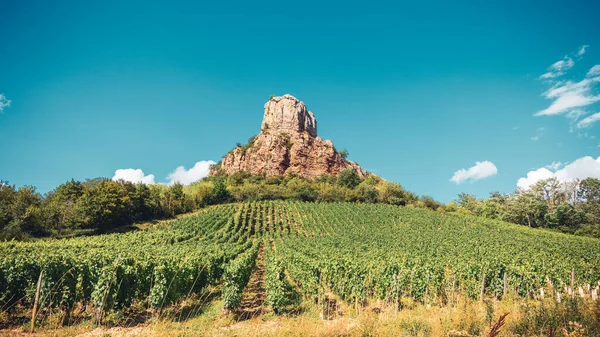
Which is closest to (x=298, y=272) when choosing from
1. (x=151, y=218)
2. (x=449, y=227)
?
(x=449, y=227)

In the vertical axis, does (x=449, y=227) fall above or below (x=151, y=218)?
below

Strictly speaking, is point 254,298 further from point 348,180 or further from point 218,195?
point 348,180

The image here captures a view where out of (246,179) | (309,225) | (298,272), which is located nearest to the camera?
(298,272)

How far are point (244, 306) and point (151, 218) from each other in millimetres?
51107

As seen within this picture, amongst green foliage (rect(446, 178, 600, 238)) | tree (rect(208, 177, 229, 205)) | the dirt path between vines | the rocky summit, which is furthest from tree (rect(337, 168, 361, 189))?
the dirt path between vines

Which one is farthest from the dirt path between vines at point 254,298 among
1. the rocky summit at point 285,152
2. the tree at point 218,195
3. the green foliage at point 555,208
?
the rocky summit at point 285,152

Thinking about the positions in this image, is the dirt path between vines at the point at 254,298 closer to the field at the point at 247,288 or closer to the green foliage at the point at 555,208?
the field at the point at 247,288

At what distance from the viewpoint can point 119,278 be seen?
10.8 m

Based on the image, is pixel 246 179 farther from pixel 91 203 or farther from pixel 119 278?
pixel 119 278

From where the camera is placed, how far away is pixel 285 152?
98.8 metres

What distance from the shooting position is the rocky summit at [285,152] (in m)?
96.9

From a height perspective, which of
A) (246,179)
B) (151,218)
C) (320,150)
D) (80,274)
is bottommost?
(80,274)

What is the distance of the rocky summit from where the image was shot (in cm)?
9688

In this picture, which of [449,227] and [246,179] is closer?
[449,227]
